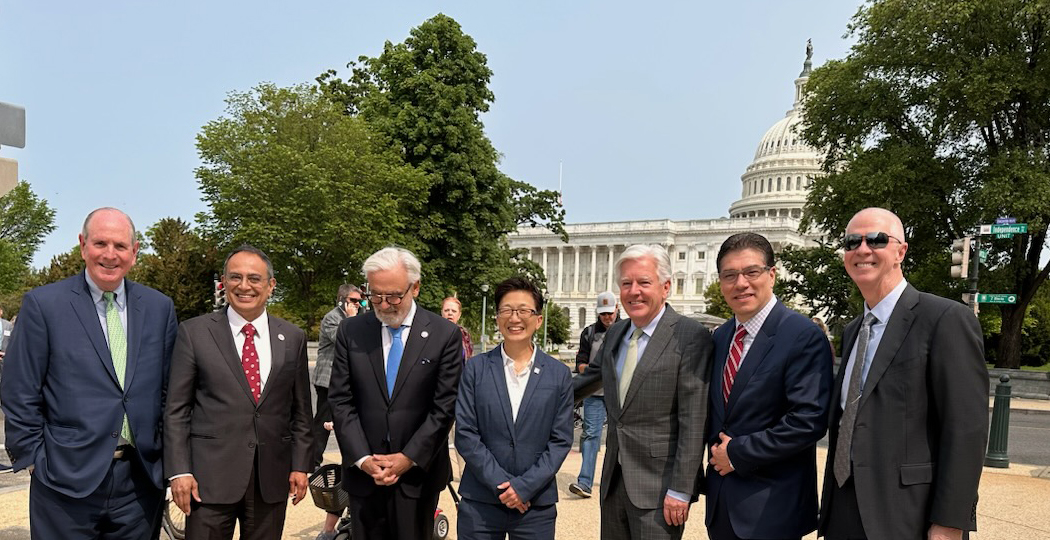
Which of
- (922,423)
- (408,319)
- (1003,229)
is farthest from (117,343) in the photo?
(1003,229)

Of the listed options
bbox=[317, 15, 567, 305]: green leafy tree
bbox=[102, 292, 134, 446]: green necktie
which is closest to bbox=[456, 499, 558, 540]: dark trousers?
bbox=[102, 292, 134, 446]: green necktie

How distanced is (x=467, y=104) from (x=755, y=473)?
3194 centimetres

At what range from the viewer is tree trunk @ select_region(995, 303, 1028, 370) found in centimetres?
3041

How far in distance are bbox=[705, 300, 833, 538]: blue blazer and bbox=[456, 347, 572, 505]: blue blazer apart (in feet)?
2.89

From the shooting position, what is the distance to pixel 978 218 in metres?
28.5

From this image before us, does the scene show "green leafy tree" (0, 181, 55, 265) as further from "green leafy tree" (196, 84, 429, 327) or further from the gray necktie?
the gray necktie

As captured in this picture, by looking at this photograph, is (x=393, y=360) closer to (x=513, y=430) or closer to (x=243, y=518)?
(x=513, y=430)

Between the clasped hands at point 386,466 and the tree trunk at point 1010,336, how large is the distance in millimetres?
32035

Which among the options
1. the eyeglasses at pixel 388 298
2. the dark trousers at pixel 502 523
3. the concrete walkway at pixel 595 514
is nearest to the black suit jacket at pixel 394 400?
the eyeglasses at pixel 388 298

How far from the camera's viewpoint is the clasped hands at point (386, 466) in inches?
173

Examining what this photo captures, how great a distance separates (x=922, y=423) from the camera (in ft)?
11.4

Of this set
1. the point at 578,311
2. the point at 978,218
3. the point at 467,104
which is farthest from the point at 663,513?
the point at 578,311

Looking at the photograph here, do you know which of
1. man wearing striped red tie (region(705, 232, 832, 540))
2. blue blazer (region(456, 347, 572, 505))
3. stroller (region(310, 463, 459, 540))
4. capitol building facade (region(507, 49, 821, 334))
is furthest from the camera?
capitol building facade (region(507, 49, 821, 334))

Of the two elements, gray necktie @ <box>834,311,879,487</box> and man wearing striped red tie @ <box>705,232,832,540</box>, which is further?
man wearing striped red tie @ <box>705,232,832,540</box>
